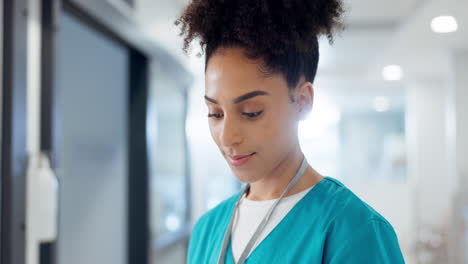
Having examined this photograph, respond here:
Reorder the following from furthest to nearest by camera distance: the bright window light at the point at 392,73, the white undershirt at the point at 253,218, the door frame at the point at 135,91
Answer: the bright window light at the point at 392,73, the door frame at the point at 135,91, the white undershirt at the point at 253,218

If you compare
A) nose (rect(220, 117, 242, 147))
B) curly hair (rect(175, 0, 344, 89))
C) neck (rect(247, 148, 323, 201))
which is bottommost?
neck (rect(247, 148, 323, 201))

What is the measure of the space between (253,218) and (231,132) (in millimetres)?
140

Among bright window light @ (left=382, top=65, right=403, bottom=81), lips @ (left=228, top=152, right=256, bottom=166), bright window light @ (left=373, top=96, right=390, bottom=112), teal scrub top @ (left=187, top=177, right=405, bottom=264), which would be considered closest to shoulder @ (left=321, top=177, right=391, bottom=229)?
teal scrub top @ (left=187, top=177, right=405, bottom=264)

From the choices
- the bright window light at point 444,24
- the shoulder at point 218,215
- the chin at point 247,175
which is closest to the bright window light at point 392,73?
the bright window light at point 444,24

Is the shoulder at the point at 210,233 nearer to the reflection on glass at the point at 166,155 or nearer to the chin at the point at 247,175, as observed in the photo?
the chin at the point at 247,175

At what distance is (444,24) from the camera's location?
2619 millimetres

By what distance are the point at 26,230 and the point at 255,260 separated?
34.4 inches

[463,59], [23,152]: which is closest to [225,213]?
[23,152]

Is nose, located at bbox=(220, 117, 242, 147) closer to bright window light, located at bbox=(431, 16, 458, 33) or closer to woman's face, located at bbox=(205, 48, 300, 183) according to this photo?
woman's face, located at bbox=(205, 48, 300, 183)

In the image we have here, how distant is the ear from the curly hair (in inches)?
0.5

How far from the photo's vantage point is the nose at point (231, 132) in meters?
0.58

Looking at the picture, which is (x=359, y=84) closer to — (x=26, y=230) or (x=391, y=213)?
(x=391, y=213)

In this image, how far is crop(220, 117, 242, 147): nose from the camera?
1.90 ft

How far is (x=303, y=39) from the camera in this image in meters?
0.58
